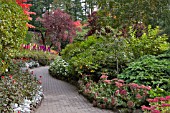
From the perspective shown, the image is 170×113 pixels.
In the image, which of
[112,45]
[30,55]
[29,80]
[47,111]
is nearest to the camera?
Answer: [47,111]

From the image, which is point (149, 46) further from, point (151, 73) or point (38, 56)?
point (38, 56)

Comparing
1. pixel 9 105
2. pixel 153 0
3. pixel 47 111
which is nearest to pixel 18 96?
pixel 9 105

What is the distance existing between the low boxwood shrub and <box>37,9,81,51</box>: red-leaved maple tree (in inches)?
686

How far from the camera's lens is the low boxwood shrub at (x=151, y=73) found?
269 inches

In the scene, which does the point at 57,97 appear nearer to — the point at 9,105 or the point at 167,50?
the point at 9,105

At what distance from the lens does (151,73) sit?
282 inches

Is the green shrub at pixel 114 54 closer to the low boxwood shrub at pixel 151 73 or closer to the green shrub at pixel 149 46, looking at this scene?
the green shrub at pixel 149 46

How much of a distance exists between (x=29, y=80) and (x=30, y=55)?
1075 cm

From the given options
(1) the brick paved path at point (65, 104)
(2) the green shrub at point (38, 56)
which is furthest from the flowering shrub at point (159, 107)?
(2) the green shrub at point (38, 56)

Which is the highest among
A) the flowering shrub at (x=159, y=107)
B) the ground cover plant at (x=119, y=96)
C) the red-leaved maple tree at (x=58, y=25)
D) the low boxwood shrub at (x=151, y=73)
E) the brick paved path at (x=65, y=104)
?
the red-leaved maple tree at (x=58, y=25)

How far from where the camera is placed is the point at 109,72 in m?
8.73

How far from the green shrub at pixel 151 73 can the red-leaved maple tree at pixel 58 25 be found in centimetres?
1742

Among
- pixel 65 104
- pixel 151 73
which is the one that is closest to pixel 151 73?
pixel 151 73

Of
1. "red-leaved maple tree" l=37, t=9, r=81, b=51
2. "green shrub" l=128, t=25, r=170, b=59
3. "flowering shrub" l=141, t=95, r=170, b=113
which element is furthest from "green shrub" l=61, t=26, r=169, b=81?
"red-leaved maple tree" l=37, t=9, r=81, b=51
